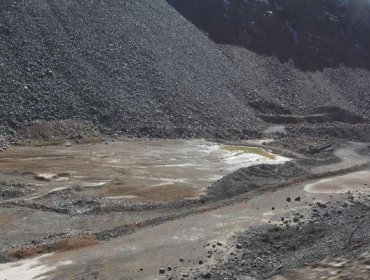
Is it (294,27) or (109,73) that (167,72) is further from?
(294,27)

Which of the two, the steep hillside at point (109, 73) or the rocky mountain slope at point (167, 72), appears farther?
the rocky mountain slope at point (167, 72)

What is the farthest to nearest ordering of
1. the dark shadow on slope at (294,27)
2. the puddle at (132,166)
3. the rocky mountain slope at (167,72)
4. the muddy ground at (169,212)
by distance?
the dark shadow on slope at (294,27) < the rocky mountain slope at (167,72) < the puddle at (132,166) < the muddy ground at (169,212)

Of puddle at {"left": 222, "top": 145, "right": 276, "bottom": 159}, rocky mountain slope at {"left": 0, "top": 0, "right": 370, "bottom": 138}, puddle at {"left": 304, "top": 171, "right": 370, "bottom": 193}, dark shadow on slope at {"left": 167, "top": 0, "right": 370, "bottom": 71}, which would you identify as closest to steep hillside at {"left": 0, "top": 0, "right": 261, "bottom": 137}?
rocky mountain slope at {"left": 0, "top": 0, "right": 370, "bottom": 138}

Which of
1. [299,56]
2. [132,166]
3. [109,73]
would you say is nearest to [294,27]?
[299,56]

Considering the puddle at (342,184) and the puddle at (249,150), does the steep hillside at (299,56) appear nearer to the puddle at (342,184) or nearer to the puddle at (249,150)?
the puddle at (249,150)

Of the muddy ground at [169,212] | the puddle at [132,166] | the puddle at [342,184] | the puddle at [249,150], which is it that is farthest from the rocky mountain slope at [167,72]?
the puddle at [342,184]

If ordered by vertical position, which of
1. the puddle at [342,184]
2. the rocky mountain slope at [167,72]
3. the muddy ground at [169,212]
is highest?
the rocky mountain slope at [167,72]
